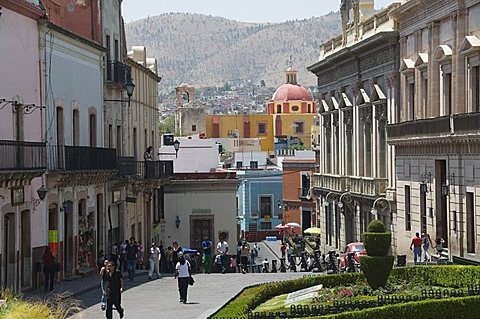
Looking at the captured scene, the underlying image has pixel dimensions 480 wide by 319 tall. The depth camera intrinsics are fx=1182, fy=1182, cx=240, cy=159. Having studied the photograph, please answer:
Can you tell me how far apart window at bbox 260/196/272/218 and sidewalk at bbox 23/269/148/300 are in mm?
55585

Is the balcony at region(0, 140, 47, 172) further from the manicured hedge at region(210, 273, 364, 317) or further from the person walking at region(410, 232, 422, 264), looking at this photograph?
the person walking at region(410, 232, 422, 264)

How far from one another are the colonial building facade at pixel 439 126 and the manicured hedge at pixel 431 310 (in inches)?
538

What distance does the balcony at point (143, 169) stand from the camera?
4331cm

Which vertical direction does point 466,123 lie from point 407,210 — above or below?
above

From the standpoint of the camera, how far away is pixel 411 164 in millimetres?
42719

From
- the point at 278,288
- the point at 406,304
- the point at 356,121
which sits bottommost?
the point at 278,288

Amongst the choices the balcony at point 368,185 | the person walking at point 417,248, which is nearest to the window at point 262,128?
the balcony at point 368,185

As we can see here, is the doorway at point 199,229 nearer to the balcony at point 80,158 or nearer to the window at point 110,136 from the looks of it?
the window at point 110,136

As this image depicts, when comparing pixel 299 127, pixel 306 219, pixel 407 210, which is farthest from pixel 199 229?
pixel 299 127

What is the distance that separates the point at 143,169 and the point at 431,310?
27.3 m

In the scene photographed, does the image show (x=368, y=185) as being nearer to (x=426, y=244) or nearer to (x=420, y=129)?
(x=420, y=129)

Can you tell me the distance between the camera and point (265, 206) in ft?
302

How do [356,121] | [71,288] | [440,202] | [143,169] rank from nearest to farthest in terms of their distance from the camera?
1. [71,288]
2. [440,202]
3. [143,169]
4. [356,121]

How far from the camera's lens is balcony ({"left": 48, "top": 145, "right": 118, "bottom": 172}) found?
33.7 metres
